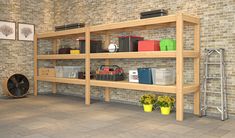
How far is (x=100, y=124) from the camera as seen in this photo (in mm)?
4246

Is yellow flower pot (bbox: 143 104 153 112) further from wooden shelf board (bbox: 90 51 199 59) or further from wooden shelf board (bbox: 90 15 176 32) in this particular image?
wooden shelf board (bbox: 90 15 176 32)

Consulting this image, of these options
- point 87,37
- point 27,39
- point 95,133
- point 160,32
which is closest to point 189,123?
point 95,133

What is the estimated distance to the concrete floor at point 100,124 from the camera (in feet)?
12.0

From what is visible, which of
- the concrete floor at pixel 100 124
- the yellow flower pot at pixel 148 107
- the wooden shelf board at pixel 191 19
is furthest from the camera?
the yellow flower pot at pixel 148 107

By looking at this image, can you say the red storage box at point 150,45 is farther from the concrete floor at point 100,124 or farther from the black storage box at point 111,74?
the concrete floor at point 100,124

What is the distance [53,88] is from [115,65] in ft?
10.1

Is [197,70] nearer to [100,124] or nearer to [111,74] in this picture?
[111,74]

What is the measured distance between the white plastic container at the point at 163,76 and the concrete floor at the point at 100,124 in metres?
0.66

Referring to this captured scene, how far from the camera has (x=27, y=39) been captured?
26.1 feet

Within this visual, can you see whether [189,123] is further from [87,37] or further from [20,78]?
[20,78]

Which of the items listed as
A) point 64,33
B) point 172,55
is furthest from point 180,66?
point 64,33

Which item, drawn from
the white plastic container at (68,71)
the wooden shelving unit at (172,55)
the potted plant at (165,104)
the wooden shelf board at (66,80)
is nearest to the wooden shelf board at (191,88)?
the wooden shelving unit at (172,55)

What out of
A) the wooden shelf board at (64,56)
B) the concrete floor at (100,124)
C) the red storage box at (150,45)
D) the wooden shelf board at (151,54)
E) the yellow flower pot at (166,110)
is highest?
the red storage box at (150,45)

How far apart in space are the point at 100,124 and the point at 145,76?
1.45 m
